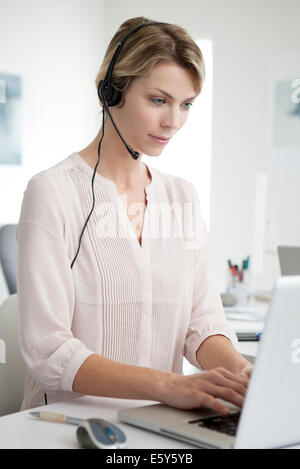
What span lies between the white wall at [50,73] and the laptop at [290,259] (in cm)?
236

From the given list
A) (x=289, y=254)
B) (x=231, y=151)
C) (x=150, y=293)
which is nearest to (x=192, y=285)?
(x=150, y=293)

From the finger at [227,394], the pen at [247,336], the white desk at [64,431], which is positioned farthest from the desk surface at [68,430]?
the pen at [247,336]

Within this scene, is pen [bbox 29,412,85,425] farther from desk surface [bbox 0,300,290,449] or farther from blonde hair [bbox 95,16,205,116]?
blonde hair [bbox 95,16,205,116]

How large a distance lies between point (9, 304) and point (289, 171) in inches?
96.5

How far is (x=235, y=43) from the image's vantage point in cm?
394

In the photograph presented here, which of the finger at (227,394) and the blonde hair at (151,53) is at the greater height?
the blonde hair at (151,53)

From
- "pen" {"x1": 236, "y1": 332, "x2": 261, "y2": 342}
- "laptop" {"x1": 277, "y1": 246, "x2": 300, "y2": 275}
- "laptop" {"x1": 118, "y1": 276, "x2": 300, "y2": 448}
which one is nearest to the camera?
"laptop" {"x1": 118, "y1": 276, "x2": 300, "y2": 448}

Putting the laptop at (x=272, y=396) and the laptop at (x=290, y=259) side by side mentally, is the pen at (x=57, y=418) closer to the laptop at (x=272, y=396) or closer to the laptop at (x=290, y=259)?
the laptop at (x=272, y=396)

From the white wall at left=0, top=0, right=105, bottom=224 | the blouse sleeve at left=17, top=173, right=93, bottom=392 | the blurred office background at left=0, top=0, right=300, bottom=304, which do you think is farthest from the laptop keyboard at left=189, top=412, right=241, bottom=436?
the white wall at left=0, top=0, right=105, bottom=224

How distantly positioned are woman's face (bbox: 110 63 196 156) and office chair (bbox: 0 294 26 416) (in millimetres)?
477

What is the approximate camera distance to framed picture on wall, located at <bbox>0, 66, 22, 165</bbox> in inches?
165

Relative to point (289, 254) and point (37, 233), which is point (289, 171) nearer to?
point (289, 254)

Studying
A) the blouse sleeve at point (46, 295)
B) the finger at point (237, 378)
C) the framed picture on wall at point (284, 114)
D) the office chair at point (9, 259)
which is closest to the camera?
the finger at point (237, 378)

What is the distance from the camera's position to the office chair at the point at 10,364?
4.87 ft
